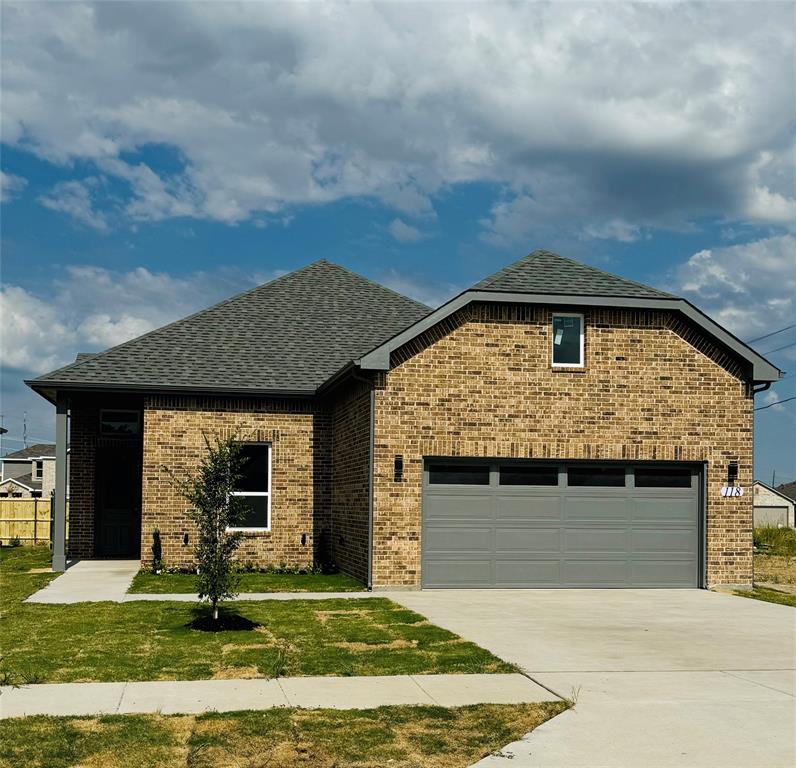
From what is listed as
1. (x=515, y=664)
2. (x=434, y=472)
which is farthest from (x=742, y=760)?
(x=434, y=472)

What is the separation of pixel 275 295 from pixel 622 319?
9986 mm

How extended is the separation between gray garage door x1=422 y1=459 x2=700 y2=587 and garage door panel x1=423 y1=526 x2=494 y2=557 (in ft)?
0.06

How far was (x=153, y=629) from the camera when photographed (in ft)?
41.9

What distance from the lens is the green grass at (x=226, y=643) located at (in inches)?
396

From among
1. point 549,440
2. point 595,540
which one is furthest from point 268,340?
point 595,540

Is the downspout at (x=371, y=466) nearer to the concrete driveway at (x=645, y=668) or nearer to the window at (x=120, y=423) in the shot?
the concrete driveway at (x=645, y=668)

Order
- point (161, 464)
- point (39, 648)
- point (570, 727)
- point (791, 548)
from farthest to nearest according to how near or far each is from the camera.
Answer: point (791, 548), point (161, 464), point (39, 648), point (570, 727)

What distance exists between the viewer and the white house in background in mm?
76125

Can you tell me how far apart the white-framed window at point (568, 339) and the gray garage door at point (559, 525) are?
196 centimetres

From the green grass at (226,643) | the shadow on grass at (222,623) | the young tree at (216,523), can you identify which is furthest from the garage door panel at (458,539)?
the young tree at (216,523)

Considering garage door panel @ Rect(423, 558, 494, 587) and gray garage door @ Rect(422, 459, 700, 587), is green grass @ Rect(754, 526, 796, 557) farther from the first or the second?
garage door panel @ Rect(423, 558, 494, 587)

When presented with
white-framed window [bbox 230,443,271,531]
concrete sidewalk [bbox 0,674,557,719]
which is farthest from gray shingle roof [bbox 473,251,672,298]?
concrete sidewalk [bbox 0,674,557,719]

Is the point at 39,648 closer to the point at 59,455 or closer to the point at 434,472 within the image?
the point at 434,472

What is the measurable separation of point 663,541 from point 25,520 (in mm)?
20591
